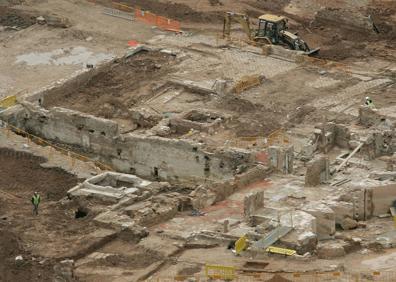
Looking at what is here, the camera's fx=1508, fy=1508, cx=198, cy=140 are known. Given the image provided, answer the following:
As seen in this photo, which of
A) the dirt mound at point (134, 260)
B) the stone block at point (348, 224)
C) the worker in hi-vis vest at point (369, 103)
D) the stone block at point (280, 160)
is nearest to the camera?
the dirt mound at point (134, 260)

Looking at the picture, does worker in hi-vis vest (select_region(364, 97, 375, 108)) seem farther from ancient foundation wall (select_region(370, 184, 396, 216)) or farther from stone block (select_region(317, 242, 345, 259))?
stone block (select_region(317, 242, 345, 259))

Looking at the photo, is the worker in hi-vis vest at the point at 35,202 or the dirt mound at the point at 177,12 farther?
the dirt mound at the point at 177,12

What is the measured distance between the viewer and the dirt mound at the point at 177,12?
67.3 meters

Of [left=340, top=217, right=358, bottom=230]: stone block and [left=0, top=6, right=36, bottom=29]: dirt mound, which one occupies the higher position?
[left=340, top=217, right=358, bottom=230]: stone block

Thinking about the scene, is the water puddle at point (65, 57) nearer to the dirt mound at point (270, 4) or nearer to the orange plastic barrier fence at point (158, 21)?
the orange plastic barrier fence at point (158, 21)

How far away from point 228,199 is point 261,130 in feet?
25.9

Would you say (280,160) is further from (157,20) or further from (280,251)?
(157,20)

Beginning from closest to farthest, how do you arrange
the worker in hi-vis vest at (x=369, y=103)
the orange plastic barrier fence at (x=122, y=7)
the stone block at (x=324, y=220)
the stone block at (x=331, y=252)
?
the stone block at (x=331, y=252) → the stone block at (x=324, y=220) → the worker in hi-vis vest at (x=369, y=103) → the orange plastic barrier fence at (x=122, y=7)

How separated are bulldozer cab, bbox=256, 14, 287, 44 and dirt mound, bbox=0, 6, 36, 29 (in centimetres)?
1081

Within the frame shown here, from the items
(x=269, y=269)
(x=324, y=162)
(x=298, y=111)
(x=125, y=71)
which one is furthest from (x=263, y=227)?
(x=125, y=71)

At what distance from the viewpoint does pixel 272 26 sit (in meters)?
63.1

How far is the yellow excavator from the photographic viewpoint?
62.5 metres

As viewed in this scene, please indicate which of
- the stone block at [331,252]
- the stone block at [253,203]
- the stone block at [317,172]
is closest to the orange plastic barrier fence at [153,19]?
the stone block at [317,172]

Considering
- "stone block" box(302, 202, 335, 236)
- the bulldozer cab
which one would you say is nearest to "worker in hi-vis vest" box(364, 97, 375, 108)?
the bulldozer cab
